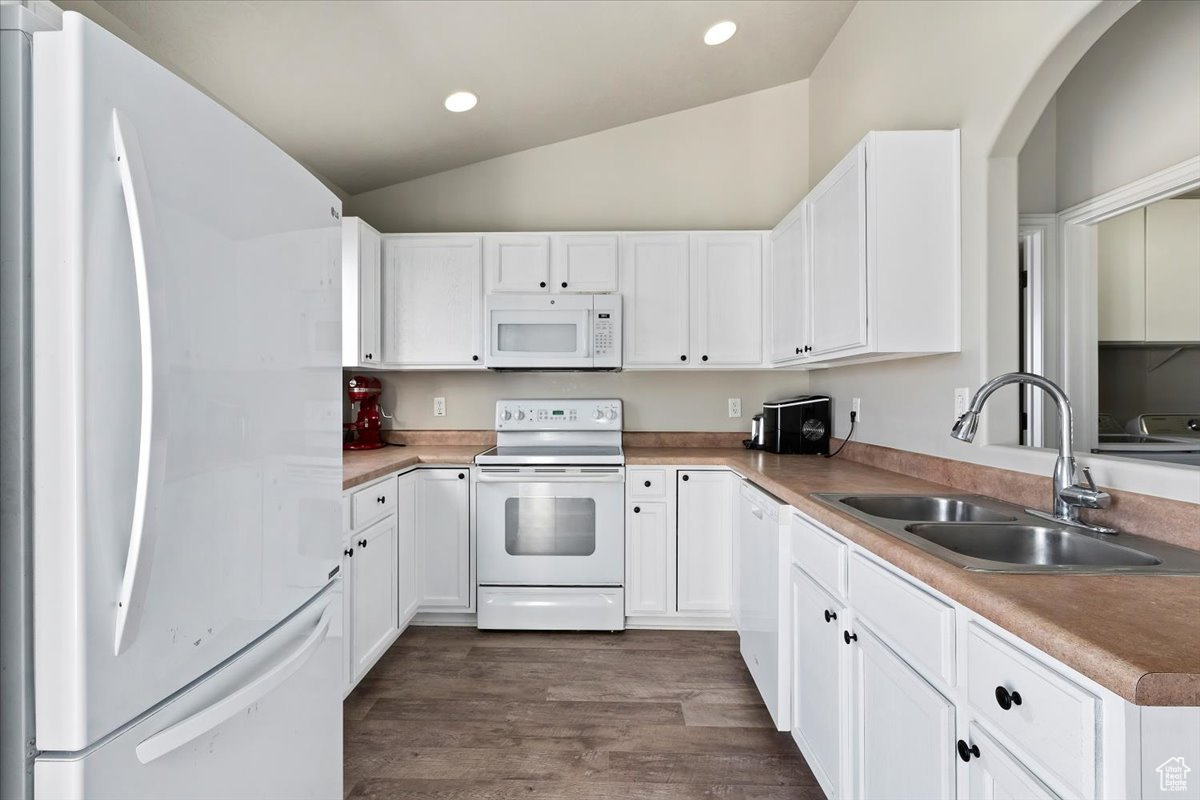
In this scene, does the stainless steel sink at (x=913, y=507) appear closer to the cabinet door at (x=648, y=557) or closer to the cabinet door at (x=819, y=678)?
the cabinet door at (x=819, y=678)

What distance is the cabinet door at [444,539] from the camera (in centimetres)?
288

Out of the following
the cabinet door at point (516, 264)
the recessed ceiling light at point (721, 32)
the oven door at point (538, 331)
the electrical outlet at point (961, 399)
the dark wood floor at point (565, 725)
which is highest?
the recessed ceiling light at point (721, 32)

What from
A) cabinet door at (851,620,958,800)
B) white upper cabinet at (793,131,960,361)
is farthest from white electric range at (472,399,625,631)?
cabinet door at (851,620,958,800)

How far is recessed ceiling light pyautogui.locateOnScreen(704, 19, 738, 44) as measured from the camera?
8.37 ft

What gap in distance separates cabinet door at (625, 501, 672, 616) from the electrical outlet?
1423mm

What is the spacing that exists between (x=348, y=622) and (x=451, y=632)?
865 millimetres

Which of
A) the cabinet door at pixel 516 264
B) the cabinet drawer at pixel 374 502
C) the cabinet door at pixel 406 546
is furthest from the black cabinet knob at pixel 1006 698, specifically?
the cabinet door at pixel 516 264

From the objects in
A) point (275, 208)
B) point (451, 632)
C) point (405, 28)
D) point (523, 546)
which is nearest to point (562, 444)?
point (523, 546)

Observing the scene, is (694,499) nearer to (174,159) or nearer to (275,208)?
(275,208)

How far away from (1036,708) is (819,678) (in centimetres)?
91

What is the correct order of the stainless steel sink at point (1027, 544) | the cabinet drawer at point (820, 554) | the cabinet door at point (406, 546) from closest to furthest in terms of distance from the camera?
1. the stainless steel sink at point (1027, 544)
2. the cabinet drawer at point (820, 554)
3. the cabinet door at point (406, 546)

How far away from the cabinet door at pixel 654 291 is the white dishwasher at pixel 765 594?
3.37ft

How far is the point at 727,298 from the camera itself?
3.13 meters

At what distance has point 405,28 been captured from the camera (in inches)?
82.2
